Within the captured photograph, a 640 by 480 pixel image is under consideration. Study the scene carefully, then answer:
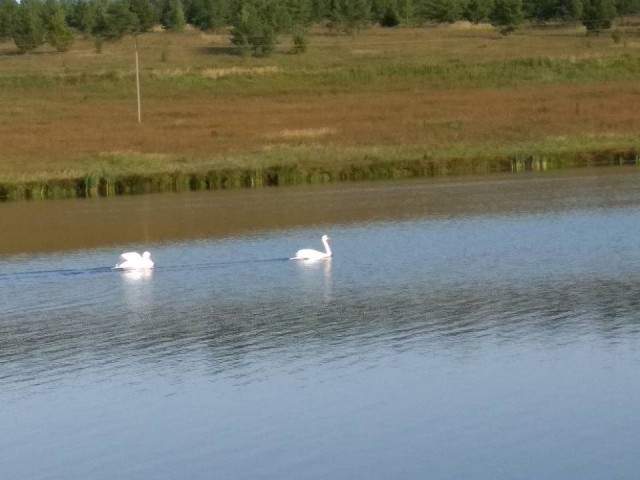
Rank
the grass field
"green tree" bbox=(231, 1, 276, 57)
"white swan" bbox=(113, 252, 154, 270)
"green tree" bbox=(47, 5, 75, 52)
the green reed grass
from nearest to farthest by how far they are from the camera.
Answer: "white swan" bbox=(113, 252, 154, 270)
the green reed grass
the grass field
"green tree" bbox=(231, 1, 276, 57)
"green tree" bbox=(47, 5, 75, 52)

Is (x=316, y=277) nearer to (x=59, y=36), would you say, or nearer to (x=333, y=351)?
(x=333, y=351)

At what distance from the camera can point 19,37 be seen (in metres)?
90.5

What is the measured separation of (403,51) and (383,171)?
34.9 meters

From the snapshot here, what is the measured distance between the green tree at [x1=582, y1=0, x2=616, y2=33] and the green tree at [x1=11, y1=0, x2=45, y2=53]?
36.7m

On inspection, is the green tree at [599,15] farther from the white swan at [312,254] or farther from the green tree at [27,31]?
the white swan at [312,254]

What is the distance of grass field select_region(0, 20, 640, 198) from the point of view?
4069 cm

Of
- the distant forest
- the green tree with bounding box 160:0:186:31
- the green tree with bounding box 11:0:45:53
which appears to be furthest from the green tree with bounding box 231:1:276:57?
the green tree with bounding box 160:0:186:31

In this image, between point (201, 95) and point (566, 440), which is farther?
point (201, 95)

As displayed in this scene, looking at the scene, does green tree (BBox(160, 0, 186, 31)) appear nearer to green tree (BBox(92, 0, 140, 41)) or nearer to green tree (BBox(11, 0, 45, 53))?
green tree (BBox(92, 0, 140, 41))

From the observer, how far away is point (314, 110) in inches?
2092

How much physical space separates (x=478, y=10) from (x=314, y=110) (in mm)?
49750

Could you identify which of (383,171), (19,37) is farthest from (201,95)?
(19,37)

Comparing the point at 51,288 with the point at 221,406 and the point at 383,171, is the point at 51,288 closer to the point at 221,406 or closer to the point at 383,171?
the point at 221,406

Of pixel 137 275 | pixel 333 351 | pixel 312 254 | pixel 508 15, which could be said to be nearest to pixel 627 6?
pixel 508 15
